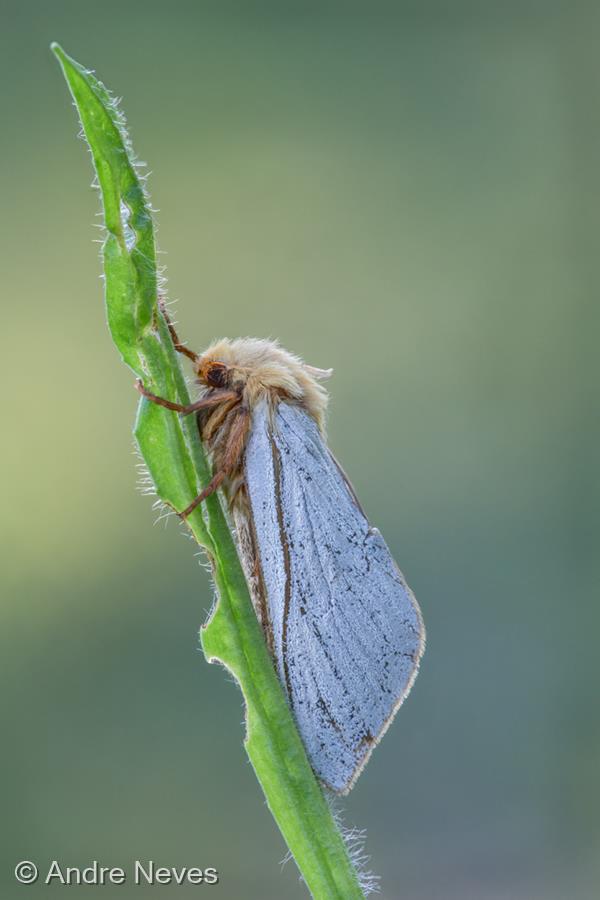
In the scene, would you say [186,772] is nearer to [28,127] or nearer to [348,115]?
[28,127]

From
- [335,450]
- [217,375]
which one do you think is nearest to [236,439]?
[217,375]

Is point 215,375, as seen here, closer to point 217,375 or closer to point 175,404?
point 217,375

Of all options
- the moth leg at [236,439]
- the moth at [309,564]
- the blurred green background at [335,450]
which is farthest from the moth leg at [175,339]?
the blurred green background at [335,450]

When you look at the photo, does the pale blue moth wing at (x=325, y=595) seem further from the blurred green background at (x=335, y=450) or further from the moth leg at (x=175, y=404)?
the blurred green background at (x=335, y=450)

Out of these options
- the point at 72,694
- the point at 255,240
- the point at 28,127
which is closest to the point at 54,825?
the point at 72,694

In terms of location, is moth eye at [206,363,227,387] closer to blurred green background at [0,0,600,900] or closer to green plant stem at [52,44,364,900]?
green plant stem at [52,44,364,900]

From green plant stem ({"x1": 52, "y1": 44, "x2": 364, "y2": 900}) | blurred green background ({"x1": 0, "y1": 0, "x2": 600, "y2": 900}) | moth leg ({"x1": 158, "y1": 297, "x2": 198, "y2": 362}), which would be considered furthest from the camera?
blurred green background ({"x1": 0, "y1": 0, "x2": 600, "y2": 900})

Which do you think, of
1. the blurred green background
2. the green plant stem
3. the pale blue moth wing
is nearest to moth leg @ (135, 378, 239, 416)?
the green plant stem
